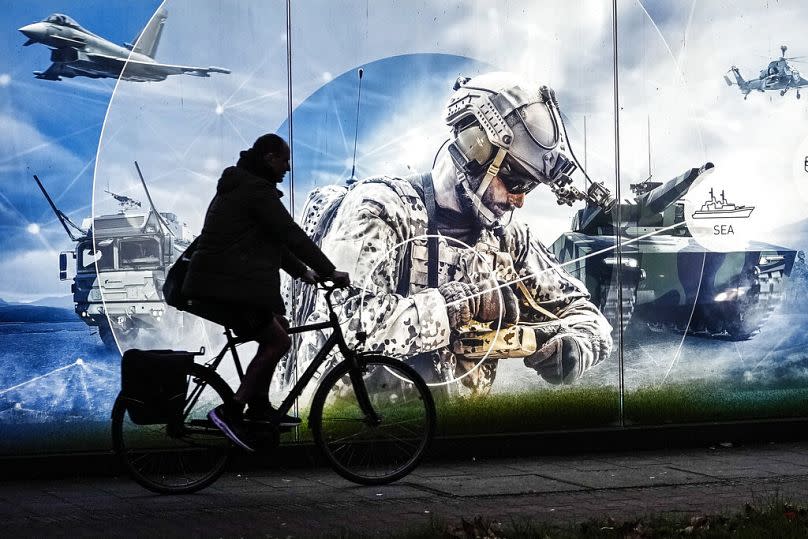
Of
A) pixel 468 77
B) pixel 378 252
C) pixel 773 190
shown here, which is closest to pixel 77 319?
pixel 378 252

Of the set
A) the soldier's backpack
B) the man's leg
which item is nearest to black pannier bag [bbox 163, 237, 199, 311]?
the man's leg

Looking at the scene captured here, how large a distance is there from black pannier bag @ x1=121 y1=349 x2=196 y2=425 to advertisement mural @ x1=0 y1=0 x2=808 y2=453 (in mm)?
647

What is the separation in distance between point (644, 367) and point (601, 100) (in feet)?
5.64

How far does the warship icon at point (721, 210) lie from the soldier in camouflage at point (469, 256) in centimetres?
96

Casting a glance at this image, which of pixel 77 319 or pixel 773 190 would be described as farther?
pixel 773 190

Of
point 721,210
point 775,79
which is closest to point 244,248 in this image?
point 721,210

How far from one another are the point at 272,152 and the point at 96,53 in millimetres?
1452

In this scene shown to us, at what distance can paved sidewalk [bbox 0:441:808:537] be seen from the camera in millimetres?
5758

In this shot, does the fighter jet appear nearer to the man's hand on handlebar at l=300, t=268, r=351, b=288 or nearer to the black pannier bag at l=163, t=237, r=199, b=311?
the black pannier bag at l=163, t=237, r=199, b=311

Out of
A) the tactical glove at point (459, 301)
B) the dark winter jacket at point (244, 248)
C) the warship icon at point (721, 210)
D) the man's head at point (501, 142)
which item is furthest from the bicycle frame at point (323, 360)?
the warship icon at point (721, 210)

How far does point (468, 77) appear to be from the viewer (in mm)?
8078

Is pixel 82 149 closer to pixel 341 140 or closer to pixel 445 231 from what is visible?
pixel 341 140

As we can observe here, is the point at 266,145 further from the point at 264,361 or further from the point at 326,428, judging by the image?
the point at 326,428

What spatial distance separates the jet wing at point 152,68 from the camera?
7.46 metres
